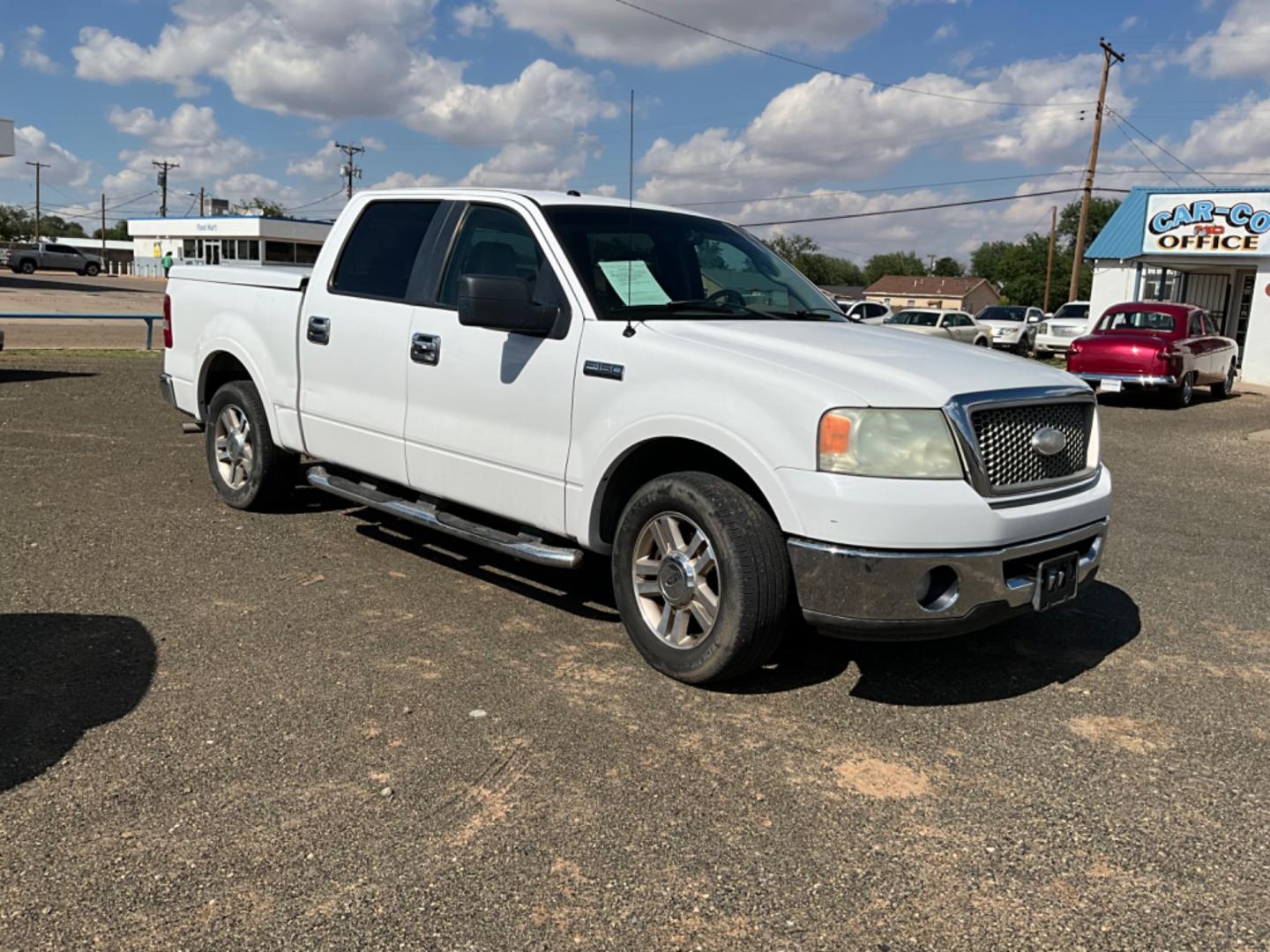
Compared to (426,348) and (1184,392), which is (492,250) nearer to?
(426,348)

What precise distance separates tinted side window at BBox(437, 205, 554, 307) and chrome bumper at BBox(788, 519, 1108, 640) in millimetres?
1958

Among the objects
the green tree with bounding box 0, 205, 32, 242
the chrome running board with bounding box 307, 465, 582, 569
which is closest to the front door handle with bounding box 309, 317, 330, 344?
the chrome running board with bounding box 307, 465, 582, 569

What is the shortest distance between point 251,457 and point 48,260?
6529 cm

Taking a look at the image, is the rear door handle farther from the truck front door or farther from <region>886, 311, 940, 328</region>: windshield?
<region>886, 311, 940, 328</region>: windshield

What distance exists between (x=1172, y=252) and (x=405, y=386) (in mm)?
24032

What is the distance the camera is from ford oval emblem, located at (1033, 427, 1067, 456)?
4117 mm

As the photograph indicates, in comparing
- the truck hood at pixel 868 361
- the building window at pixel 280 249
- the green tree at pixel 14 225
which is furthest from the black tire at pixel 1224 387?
the green tree at pixel 14 225

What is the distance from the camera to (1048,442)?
4133 millimetres

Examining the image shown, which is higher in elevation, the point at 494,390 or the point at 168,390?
the point at 494,390

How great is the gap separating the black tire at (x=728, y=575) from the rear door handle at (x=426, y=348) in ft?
4.63

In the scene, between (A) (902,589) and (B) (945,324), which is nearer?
(A) (902,589)

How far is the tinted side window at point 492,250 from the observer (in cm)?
502

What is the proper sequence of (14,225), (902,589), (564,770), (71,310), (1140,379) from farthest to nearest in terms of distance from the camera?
(14,225) < (71,310) < (1140,379) < (902,589) < (564,770)

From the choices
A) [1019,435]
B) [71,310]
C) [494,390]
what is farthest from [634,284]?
[71,310]
